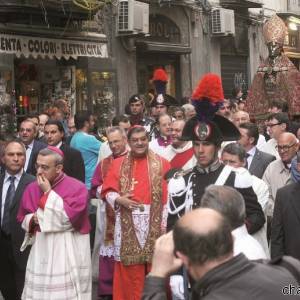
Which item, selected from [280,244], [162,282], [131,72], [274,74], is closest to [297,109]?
[274,74]

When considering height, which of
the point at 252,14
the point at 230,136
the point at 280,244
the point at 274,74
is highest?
the point at 252,14

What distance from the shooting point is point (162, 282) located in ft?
9.55

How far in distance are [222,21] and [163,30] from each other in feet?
7.47

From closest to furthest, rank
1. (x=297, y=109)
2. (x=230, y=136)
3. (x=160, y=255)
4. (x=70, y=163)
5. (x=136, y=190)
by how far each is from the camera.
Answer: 1. (x=160, y=255)
2. (x=230, y=136)
3. (x=136, y=190)
4. (x=70, y=163)
5. (x=297, y=109)

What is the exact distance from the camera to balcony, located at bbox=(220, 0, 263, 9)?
2102cm

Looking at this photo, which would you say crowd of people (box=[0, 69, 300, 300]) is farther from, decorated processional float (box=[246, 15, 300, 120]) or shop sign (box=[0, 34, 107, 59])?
shop sign (box=[0, 34, 107, 59])

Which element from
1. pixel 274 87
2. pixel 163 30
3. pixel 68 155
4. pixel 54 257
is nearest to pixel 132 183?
pixel 54 257

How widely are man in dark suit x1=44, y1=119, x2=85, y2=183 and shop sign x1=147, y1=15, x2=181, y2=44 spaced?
32.5ft

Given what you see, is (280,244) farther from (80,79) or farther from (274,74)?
(80,79)

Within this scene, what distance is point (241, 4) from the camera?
21.5m

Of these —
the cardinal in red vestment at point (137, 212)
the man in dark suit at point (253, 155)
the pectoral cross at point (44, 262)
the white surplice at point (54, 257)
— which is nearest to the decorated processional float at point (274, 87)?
the man in dark suit at point (253, 155)

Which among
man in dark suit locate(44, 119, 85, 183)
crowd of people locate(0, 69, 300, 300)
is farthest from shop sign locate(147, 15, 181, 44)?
crowd of people locate(0, 69, 300, 300)

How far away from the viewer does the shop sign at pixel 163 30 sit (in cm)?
1808

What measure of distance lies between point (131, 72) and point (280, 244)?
12.1 meters
